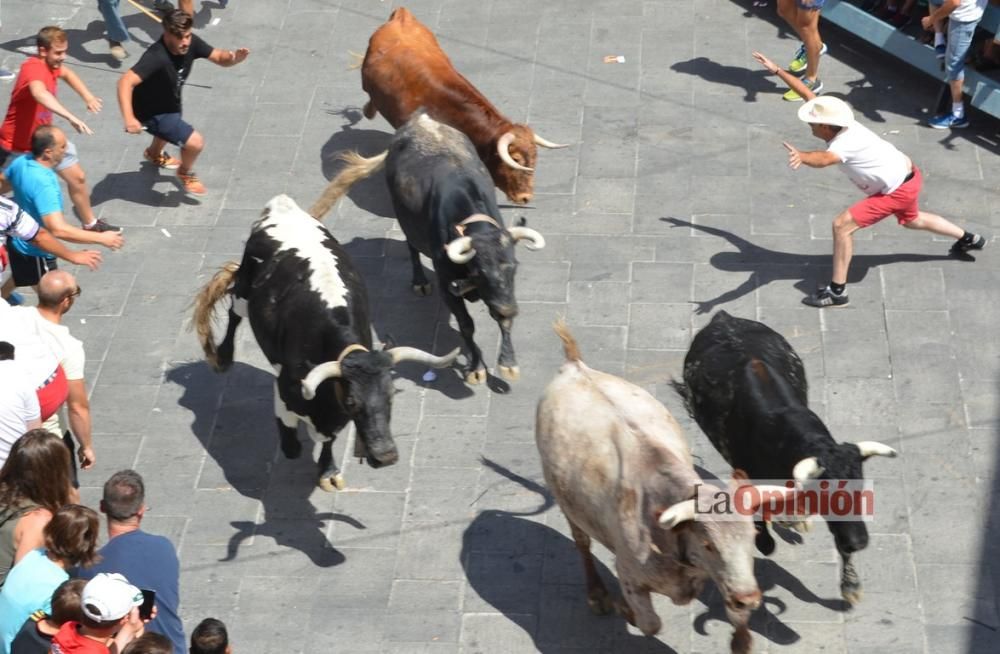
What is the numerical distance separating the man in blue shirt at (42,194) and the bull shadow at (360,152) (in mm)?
2518

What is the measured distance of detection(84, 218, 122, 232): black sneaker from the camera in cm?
Answer: 1220

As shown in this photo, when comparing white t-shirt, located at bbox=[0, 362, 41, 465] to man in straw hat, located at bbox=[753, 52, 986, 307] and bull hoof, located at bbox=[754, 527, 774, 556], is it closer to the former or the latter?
bull hoof, located at bbox=[754, 527, 774, 556]

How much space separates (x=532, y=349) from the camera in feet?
36.4

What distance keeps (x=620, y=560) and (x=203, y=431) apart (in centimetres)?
357

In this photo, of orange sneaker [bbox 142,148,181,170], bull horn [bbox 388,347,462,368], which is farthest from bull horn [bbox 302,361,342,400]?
orange sneaker [bbox 142,148,181,170]

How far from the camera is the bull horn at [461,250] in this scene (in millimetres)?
10242

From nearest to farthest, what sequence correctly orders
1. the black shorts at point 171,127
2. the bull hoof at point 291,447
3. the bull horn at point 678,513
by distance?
the bull horn at point 678,513 < the bull hoof at point 291,447 < the black shorts at point 171,127

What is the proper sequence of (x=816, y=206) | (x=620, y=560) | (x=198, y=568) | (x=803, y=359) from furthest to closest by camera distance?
(x=816, y=206), (x=803, y=359), (x=198, y=568), (x=620, y=560)

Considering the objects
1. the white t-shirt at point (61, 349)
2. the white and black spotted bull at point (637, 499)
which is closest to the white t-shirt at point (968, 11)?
the white and black spotted bull at point (637, 499)

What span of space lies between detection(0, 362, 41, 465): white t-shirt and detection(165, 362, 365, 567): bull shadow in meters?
1.73

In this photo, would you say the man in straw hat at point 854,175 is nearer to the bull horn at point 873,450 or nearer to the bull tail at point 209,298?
the bull horn at point 873,450

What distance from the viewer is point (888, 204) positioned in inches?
444

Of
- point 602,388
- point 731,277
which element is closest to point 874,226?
point 731,277

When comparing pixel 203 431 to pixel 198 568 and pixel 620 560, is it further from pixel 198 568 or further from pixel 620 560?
pixel 620 560
